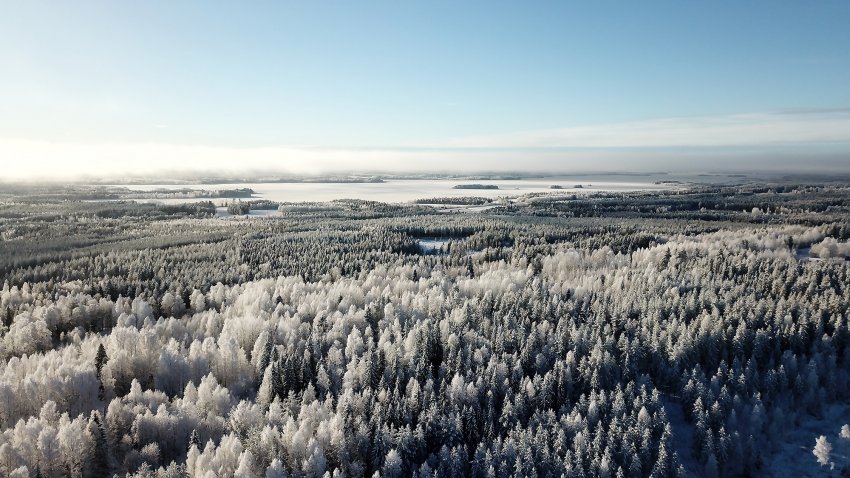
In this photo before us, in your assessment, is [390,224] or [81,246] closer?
[81,246]

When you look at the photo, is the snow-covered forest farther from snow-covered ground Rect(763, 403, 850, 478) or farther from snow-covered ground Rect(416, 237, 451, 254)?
snow-covered ground Rect(416, 237, 451, 254)

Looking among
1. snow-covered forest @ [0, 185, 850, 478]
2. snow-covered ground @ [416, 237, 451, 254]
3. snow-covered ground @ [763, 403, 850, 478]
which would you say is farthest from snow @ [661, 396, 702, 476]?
snow-covered ground @ [416, 237, 451, 254]

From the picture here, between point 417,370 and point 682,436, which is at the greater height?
point 417,370

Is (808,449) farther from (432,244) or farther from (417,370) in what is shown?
(432,244)

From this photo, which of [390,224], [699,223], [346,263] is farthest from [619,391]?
[699,223]

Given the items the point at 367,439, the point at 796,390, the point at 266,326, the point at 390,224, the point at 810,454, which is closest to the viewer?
the point at 367,439

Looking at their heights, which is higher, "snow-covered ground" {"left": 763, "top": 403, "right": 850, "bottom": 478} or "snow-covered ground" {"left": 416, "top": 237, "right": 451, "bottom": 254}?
"snow-covered ground" {"left": 416, "top": 237, "right": 451, "bottom": 254}

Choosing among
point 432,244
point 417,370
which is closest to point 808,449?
point 417,370

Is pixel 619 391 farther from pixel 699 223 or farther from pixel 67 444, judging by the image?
pixel 699 223
